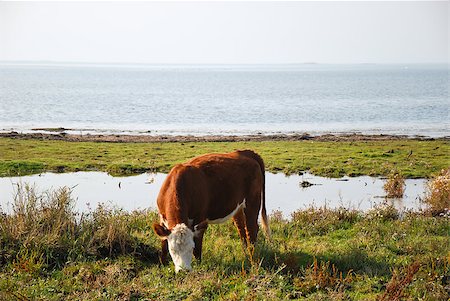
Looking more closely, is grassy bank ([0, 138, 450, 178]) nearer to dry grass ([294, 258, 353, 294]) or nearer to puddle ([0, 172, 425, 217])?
puddle ([0, 172, 425, 217])

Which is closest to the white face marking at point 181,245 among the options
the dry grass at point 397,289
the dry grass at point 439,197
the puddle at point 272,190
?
the dry grass at point 397,289

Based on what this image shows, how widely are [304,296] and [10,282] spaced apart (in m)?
4.76

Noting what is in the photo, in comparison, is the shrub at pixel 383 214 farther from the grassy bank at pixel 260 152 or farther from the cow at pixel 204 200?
the grassy bank at pixel 260 152

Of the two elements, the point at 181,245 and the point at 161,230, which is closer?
the point at 181,245

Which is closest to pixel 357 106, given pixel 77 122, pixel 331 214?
pixel 77 122

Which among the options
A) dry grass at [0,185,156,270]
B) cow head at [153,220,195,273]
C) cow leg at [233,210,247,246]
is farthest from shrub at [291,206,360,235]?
cow head at [153,220,195,273]

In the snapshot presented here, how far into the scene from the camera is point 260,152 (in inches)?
1254

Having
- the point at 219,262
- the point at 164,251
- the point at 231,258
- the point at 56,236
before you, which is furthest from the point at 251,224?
the point at 56,236

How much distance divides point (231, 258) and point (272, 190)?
12.0 meters

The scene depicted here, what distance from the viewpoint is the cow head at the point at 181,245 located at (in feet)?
29.1

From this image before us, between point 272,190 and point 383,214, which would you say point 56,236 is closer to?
point 383,214

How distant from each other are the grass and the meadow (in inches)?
0.8

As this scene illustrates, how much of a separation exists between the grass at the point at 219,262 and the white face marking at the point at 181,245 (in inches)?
9.3

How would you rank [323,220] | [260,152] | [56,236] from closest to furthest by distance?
[56,236], [323,220], [260,152]
